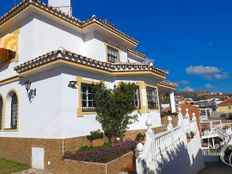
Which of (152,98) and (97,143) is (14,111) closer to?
(97,143)

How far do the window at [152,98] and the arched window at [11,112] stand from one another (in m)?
11.3

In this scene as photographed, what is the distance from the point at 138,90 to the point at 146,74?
156 centimetres

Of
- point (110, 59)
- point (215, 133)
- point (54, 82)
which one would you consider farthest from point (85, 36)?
point (215, 133)

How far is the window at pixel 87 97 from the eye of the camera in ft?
50.4

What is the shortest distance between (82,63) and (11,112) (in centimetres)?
788

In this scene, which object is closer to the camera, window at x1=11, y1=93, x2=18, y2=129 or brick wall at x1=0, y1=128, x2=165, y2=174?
brick wall at x1=0, y1=128, x2=165, y2=174

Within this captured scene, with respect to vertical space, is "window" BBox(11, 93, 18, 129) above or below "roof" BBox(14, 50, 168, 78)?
below

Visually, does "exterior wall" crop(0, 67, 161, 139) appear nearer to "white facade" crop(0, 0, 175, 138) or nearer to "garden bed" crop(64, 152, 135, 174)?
"white facade" crop(0, 0, 175, 138)

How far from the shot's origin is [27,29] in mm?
16828

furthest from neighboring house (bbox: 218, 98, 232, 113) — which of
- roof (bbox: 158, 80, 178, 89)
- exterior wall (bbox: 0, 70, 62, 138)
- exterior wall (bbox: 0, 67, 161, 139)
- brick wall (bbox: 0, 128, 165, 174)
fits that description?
exterior wall (bbox: 0, 70, 62, 138)

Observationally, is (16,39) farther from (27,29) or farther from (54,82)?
(54,82)

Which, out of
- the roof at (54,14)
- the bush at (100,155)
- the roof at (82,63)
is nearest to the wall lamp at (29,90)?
the roof at (82,63)

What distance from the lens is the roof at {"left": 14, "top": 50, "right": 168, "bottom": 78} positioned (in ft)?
43.8

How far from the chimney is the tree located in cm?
1104
